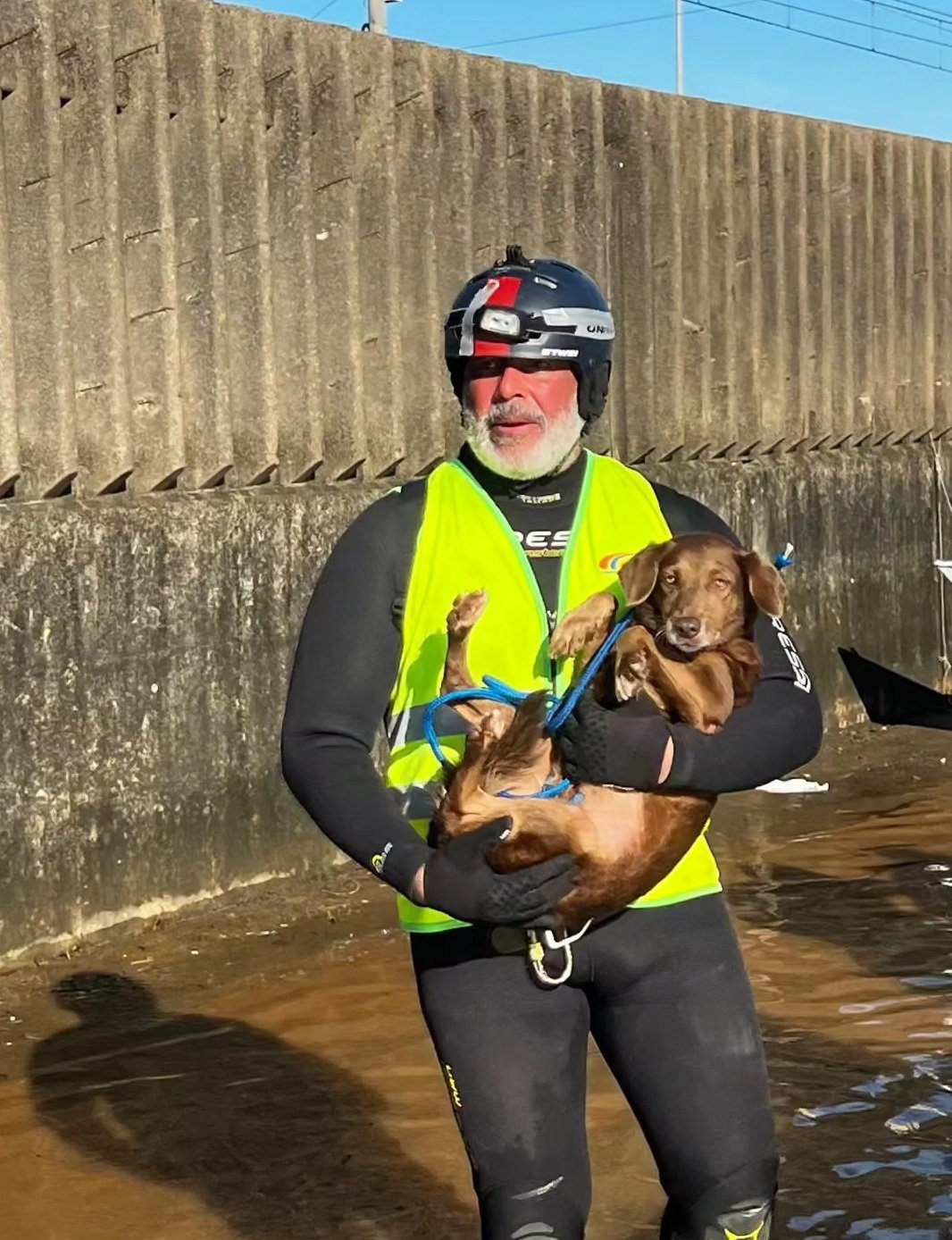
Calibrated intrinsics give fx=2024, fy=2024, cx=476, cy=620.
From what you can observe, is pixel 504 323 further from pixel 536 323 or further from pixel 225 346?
pixel 225 346

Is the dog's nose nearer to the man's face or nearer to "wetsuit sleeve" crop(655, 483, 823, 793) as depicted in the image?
"wetsuit sleeve" crop(655, 483, 823, 793)

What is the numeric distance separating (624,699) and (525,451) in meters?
0.55

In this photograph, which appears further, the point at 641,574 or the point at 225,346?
the point at 225,346

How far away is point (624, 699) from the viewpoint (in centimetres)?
383

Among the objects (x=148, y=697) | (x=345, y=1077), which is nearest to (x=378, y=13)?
(x=148, y=697)

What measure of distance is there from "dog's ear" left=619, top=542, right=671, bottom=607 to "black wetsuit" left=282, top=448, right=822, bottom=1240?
0.65 ft

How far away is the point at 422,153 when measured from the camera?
959cm

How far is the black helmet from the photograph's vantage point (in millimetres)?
3982

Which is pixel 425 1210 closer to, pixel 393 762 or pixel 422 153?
pixel 393 762

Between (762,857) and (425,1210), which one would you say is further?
(762,857)

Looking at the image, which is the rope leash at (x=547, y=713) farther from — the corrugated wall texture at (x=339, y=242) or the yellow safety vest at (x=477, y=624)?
the corrugated wall texture at (x=339, y=242)

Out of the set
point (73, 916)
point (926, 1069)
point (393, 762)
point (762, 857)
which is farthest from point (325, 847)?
point (393, 762)

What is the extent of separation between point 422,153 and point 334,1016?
4355 millimetres

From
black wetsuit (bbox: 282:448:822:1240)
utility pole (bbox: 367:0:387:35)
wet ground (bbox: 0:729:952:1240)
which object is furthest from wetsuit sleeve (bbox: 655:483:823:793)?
utility pole (bbox: 367:0:387:35)
